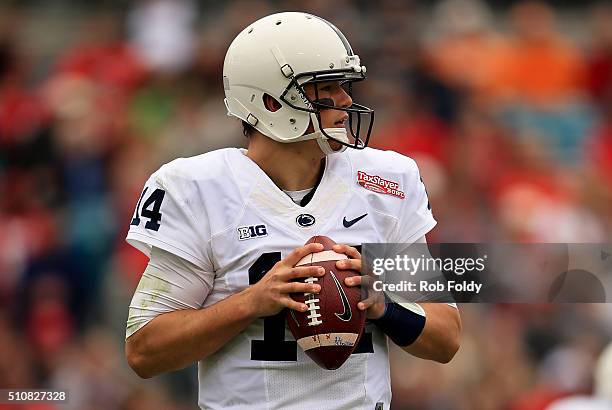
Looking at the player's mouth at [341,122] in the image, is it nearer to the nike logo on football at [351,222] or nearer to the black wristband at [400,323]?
the nike logo on football at [351,222]

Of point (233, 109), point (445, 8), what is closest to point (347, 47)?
point (233, 109)

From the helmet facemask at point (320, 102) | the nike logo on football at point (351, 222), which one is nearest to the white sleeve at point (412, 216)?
the nike logo on football at point (351, 222)

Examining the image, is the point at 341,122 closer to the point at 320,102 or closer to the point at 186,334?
the point at 320,102

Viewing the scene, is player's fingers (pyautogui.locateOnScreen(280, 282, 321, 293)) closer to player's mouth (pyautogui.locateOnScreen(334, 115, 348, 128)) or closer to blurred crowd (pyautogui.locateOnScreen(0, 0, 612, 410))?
player's mouth (pyautogui.locateOnScreen(334, 115, 348, 128))

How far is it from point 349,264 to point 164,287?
1.59 feet

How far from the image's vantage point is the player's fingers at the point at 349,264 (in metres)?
3.09

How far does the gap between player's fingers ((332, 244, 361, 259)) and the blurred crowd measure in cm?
295

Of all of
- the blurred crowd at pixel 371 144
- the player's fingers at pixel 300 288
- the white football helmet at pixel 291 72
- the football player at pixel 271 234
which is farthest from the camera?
the blurred crowd at pixel 371 144

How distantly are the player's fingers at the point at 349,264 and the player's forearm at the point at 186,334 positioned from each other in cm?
24

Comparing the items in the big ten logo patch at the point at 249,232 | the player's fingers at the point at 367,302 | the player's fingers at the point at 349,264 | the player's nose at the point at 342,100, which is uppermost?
the player's nose at the point at 342,100

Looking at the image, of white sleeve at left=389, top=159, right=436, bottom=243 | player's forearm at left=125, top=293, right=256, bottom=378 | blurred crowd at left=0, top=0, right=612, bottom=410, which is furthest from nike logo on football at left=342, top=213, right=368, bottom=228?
blurred crowd at left=0, top=0, right=612, bottom=410

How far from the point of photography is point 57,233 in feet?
24.1

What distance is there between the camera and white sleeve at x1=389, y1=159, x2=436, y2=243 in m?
3.37

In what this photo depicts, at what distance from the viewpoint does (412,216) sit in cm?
339
